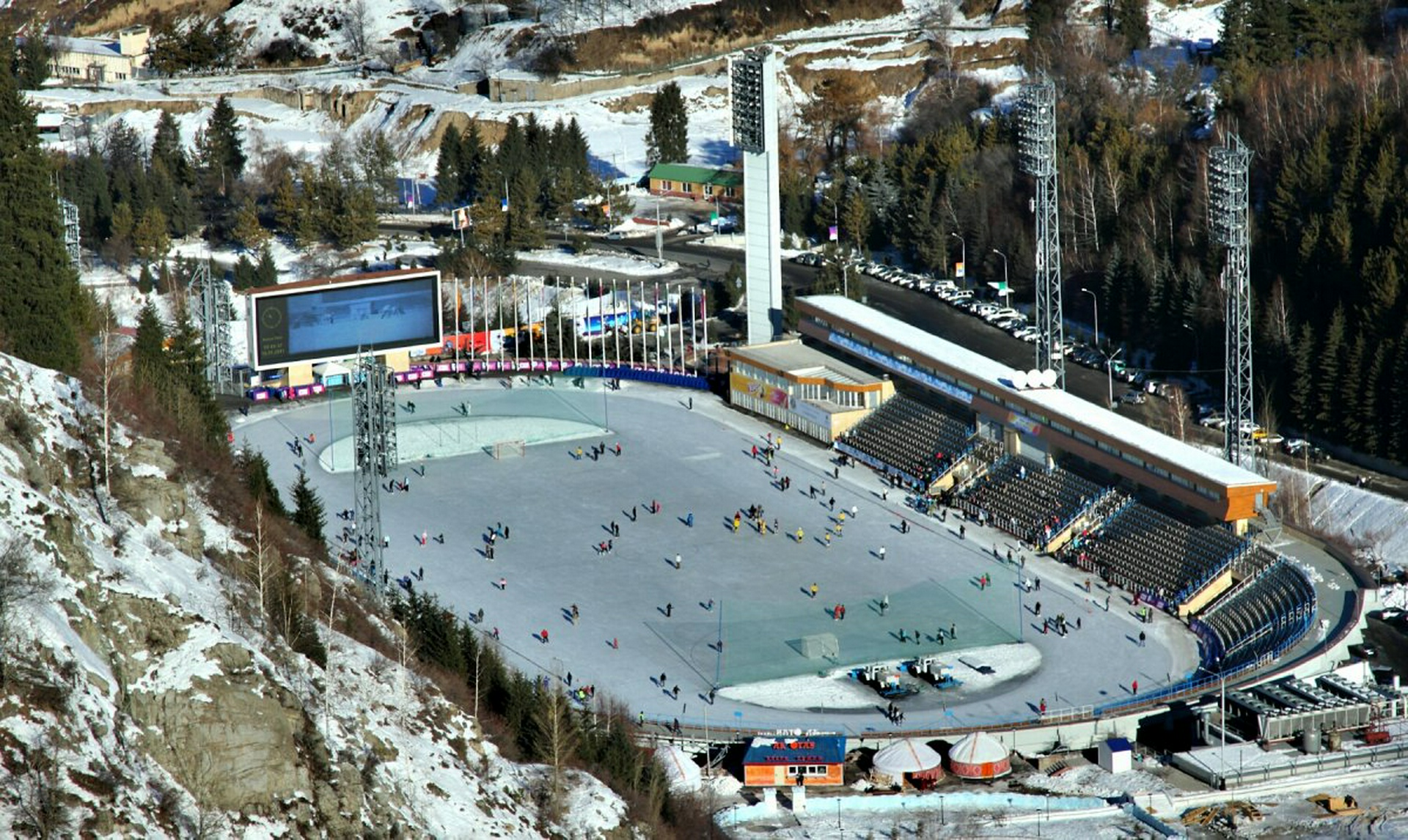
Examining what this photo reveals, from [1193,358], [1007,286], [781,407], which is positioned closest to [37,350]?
[781,407]

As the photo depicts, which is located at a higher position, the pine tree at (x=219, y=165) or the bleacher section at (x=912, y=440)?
the pine tree at (x=219, y=165)

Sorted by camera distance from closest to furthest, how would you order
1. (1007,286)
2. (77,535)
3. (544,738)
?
(77,535) → (544,738) → (1007,286)

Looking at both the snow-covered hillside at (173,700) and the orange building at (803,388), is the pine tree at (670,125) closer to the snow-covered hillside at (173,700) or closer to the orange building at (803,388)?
the orange building at (803,388)

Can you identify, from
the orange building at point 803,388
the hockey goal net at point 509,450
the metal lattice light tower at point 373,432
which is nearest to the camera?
the metal lattice light tower at point 373,432

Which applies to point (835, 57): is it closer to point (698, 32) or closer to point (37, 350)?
point (698, 32)

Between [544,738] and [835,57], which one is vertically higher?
[835,57]

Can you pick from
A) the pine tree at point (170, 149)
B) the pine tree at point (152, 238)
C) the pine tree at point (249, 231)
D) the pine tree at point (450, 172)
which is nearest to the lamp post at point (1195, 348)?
the pine tree at point (450, 172)

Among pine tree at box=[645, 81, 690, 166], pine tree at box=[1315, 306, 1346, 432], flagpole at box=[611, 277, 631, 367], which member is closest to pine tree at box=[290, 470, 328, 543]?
flagpole at box=[611, 277, 631, 367]
